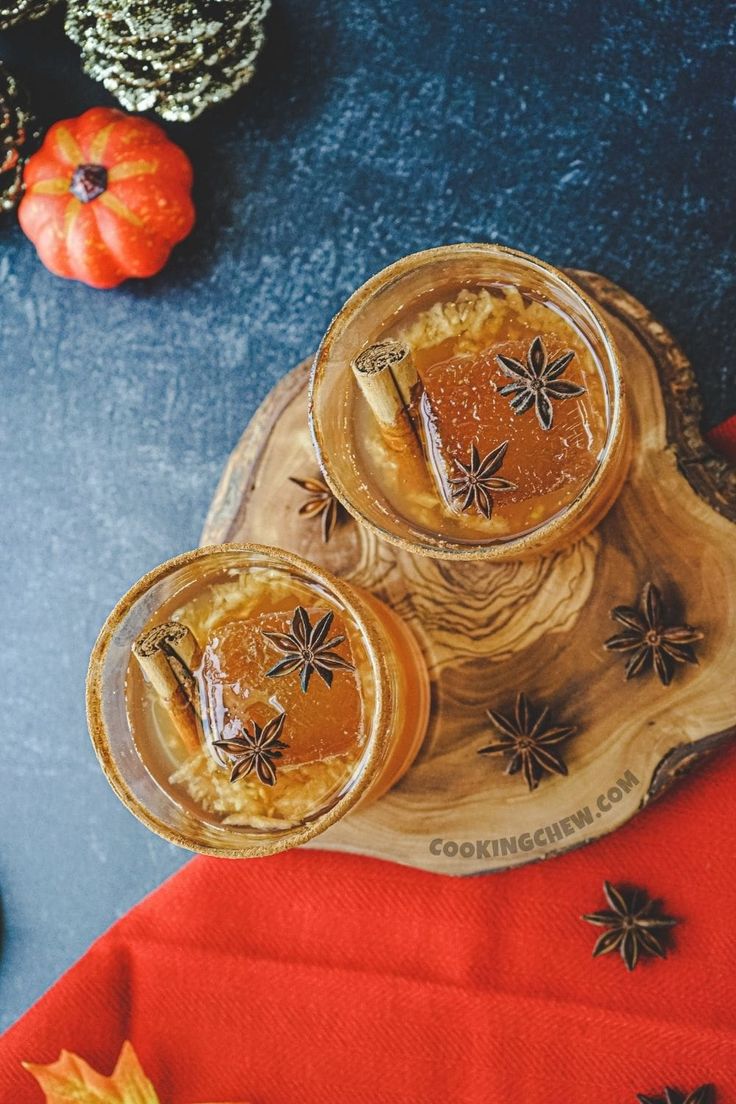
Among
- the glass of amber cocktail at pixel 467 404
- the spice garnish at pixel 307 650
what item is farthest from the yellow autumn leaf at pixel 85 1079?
the glass of amber cocktail at pixel 467 404

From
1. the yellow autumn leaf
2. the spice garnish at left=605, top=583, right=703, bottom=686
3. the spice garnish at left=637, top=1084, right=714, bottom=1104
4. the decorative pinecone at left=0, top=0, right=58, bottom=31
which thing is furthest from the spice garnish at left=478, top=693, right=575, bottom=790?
the decorative pinecone at left=0, top=0, right=58, bottom=31

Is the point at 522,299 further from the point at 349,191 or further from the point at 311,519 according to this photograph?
the point at 349,191

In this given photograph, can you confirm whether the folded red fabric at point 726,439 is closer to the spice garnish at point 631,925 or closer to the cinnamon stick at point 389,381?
the cinnamon stick at point 389,381

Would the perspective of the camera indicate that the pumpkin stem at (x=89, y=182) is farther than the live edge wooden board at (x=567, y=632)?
Yes

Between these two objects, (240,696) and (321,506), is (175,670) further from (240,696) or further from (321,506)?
(321,506)

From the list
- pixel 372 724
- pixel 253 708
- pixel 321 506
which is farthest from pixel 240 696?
pixel 321 506

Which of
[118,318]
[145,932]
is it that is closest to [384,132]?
[118,318]

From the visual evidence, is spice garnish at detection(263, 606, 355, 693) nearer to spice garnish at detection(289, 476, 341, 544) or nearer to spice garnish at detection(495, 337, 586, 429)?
spice garnish at detection(289, 476, 341, 544)
